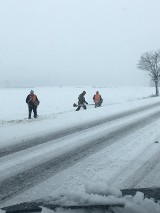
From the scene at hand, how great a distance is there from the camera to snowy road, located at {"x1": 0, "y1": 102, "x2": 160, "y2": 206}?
16.6ft

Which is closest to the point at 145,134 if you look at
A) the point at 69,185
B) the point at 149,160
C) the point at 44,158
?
the point at 149,160

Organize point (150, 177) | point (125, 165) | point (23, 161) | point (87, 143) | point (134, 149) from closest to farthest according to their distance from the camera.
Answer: point (150, 177), point (125, 165), point (23, 161), point (134, 149), point (87, 143)

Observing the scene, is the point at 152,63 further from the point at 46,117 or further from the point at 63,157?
the point at 63,157

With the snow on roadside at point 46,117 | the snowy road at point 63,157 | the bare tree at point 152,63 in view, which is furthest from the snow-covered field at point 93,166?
the bare tree at point 152,63

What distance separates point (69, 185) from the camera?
4.76 m

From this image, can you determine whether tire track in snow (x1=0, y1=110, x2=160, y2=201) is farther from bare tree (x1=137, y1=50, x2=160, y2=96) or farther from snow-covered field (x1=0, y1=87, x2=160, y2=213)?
bare tree (x1=137, y1=50, x2=160, y2=96)

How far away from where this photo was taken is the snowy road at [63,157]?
5058mm

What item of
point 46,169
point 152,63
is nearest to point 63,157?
point 46,169

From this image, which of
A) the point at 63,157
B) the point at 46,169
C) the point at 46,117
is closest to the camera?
the point at 46,169

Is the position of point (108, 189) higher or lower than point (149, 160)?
higher

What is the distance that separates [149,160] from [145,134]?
3.55 meters

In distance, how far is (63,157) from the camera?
22.2 feet

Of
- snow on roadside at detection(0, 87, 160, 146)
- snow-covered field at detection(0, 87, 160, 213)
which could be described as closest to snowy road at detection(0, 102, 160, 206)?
snow-covered field at detection(0, 87, 160, 213)

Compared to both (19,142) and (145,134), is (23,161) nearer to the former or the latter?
(19,142)
